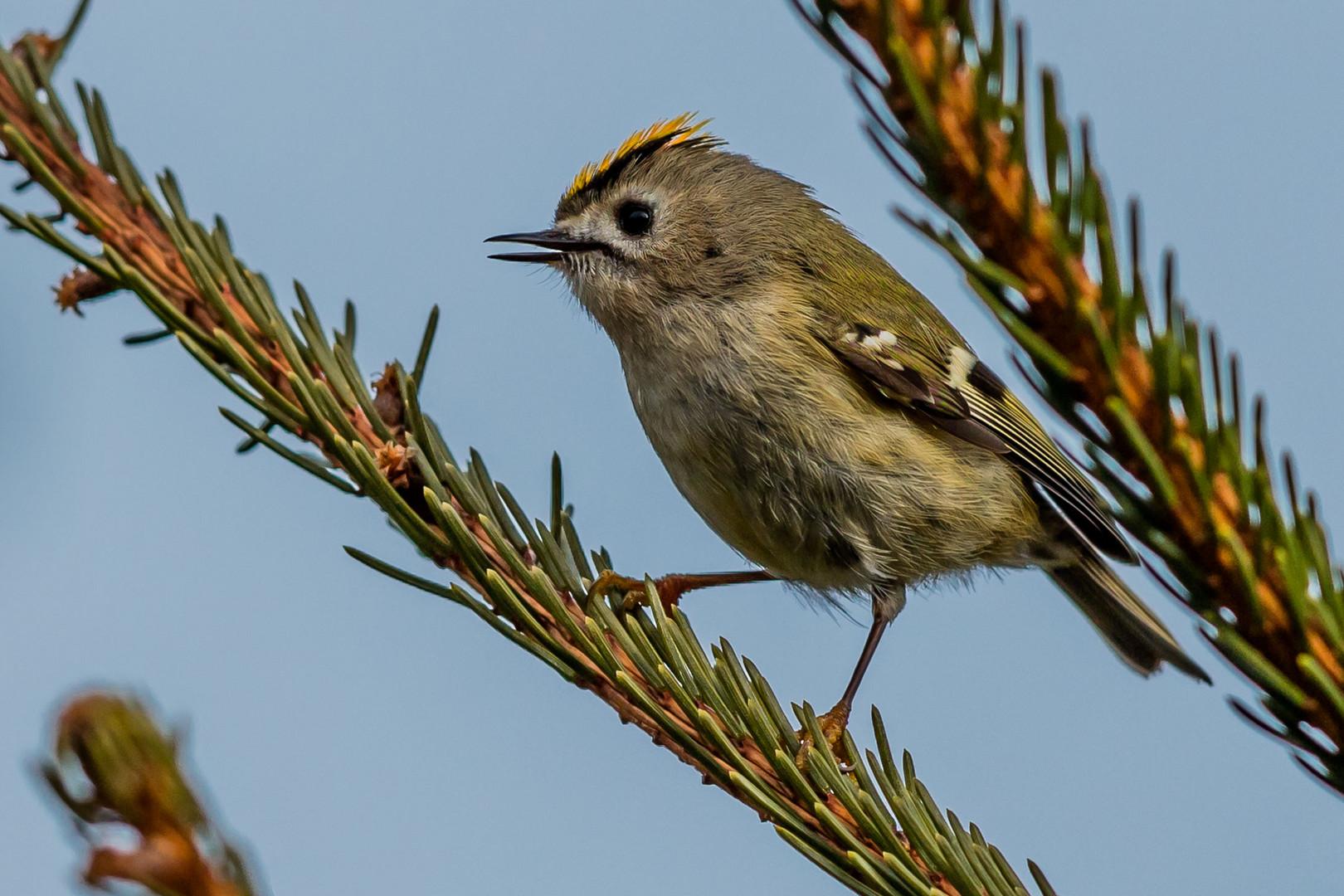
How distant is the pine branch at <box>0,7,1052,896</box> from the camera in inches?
34.2

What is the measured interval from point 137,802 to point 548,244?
1481 millimetres

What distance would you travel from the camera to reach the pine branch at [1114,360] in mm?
579

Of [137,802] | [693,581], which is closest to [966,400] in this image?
[693,581]

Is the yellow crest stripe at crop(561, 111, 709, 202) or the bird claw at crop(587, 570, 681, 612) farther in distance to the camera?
the yellow crest stripe at crop(561, 111, 709, 202)

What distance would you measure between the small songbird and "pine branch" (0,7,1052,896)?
0.50 metres

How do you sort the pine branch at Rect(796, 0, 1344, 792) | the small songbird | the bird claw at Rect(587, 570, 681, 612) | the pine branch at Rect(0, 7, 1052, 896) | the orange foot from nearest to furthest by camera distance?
the pine branch at Rect(796, 0, 1344, 792) < the pine branch at Rect(0, 7, 1052, 896) < the bird claw at Rect(587, 570, 681, 612) < the orange foot < the small songbird

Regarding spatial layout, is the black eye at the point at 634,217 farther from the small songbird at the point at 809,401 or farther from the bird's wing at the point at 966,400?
the bird's wing at the point at 966,400

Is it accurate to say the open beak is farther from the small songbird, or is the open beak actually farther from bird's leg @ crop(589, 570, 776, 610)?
bird's leg @ crop(589, 570, 776, 610)

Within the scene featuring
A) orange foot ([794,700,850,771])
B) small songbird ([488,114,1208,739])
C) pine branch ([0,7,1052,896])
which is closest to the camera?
pine branch ([0,7,1052,896])

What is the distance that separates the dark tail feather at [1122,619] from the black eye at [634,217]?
2.92 feet

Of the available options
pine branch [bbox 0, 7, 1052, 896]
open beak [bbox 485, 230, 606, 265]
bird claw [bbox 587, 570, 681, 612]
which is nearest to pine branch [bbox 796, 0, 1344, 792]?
pine branch [bbox 0, 7, 1052, 896]

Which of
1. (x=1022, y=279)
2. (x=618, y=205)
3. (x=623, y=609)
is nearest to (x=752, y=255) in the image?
(x=618, y=205)

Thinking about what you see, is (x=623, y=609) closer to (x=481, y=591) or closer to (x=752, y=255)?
(x=481, y=591)

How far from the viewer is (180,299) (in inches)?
40.3
